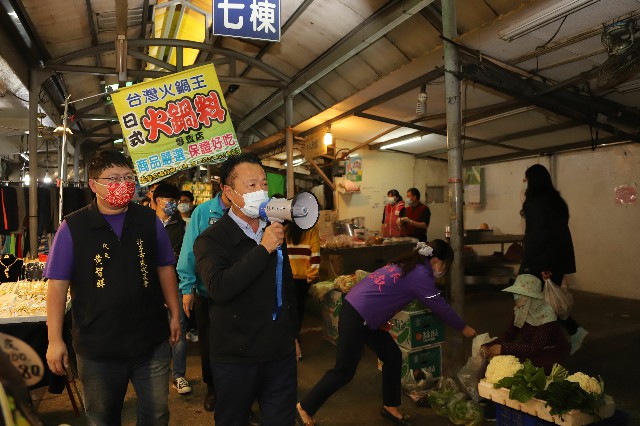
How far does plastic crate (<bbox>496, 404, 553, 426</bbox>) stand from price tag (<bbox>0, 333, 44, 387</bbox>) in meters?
3.21

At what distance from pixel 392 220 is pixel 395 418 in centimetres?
625

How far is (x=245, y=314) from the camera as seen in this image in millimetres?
2305

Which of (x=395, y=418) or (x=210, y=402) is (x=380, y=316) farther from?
(x=210, y=402)

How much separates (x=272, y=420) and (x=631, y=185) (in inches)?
375

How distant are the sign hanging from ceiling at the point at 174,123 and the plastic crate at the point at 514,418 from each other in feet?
12.6

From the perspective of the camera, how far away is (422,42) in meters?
6.86

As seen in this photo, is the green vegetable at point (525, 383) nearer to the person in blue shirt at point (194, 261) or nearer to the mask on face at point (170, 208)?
the person in blue shirt at point (194, 261)

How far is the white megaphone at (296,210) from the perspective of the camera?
2129 mm

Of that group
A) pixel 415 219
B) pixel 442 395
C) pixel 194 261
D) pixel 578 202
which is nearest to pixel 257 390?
pixel 194 261

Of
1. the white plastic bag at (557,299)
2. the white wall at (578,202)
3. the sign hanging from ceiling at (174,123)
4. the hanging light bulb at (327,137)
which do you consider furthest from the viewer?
the hanging light bulb at (327,137)

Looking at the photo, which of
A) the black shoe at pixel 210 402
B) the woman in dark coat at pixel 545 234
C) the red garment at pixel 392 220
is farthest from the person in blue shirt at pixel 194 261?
the red garment at pixel 392 220

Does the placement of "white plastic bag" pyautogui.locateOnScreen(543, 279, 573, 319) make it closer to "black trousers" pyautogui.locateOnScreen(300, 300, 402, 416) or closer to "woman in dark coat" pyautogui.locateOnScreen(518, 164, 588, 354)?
"woman in dark coat" pyautogui.locateOnScreen(518, 164, 588, 354)

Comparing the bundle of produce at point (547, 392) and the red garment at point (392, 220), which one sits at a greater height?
the red garment at point (392, 220)

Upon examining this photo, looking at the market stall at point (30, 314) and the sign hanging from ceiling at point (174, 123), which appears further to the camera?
the sign hanging from ceiling at point (174, 123)
